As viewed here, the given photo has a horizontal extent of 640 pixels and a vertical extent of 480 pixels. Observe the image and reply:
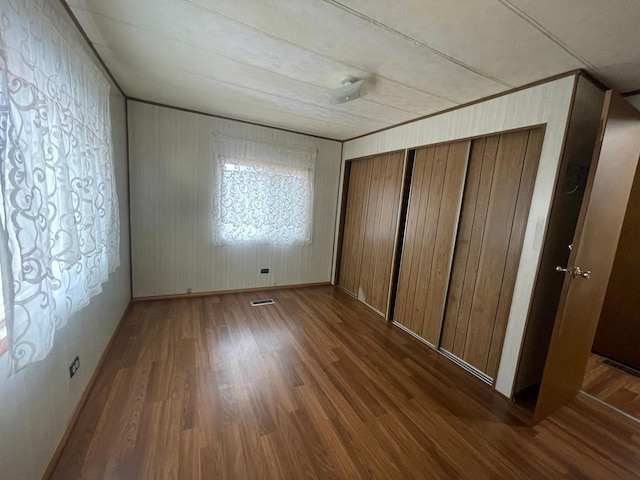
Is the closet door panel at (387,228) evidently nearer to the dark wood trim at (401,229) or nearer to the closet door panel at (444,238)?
the dark wood trim at (401,229)

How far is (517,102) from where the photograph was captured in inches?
71.9

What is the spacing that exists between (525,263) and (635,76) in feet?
4.36

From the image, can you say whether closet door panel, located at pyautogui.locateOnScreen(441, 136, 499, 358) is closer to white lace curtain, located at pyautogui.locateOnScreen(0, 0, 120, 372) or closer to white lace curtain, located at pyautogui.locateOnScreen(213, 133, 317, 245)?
white lace curtain, located at pyautogui.locateOnScreen(213, 133, 317, 245)

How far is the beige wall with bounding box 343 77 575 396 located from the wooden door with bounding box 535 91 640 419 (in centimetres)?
20

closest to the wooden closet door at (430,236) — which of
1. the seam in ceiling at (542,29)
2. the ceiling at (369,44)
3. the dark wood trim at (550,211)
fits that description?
the ceiling at (369,44)

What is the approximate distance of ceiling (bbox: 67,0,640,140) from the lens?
46.6 inches

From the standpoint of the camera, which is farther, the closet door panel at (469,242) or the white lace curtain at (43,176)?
the closet door panel at (469,242)

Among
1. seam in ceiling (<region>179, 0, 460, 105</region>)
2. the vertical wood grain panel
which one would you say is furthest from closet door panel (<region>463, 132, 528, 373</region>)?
seam in ceiling (<region>179, 0, 460, 105</region>)

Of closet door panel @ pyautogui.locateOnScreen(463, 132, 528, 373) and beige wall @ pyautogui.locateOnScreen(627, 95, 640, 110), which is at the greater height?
beige wall @ pyautogui.locateOnScreen(627, 95, 640, 110)

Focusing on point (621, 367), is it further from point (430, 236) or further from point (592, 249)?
point (430, 236)

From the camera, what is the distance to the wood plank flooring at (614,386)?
1898mm

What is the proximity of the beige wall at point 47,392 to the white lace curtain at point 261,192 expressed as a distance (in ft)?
5.02

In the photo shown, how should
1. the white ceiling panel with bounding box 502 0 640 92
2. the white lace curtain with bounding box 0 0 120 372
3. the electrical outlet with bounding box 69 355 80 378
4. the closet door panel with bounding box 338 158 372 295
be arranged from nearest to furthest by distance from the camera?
the white lace curtain with bounding box 0 0 120 372 → the white ceiling panel with bounding box 502 0 640 92 → the electrical outlet with bounding box 69 355 80 378 → the closet door panel with bounding box 338 158 372 295

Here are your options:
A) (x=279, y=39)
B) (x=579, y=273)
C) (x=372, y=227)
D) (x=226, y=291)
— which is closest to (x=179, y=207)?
(x=226, y=291)
